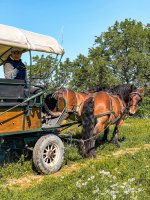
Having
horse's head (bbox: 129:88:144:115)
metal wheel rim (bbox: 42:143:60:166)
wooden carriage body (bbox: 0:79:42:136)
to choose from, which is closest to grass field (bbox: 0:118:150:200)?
metal wheel rim (bbox: 42:143:60:166)

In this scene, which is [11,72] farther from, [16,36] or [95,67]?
[95,67]

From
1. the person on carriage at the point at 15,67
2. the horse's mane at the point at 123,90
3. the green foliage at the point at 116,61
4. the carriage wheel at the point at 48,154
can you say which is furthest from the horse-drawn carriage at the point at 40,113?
the green foliage at the point at 116,61

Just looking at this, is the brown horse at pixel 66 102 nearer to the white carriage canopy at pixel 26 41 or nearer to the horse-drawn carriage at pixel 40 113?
the horse-drawn carriage at pixel 40 113

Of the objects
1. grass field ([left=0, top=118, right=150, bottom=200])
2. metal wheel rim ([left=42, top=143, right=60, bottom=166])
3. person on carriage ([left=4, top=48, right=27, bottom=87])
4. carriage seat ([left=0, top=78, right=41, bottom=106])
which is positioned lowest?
grass field ([left=0, top=118, right=150, bottom=200])

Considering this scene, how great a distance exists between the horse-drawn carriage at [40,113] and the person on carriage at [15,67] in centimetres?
27

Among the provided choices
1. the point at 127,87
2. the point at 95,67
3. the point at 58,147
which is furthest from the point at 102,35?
the point at 58,147

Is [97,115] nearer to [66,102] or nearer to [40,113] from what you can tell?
[66,102]

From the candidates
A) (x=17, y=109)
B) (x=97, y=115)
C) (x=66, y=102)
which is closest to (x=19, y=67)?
(x=17, y=109)

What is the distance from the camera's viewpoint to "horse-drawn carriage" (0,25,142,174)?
28.3 feet

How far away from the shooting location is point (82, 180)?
7.80 metres

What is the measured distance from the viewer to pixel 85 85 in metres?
46.8

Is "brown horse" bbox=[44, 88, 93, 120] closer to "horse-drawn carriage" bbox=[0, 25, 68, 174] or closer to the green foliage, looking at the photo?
"horse-drawn carriage" bbox=[0, 25, 68, 174]

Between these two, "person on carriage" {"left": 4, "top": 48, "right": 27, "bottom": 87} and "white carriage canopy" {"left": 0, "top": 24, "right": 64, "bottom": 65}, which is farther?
"person on carriage" {"left": 4, "top": 48, "right": 27, "bottom": 87}

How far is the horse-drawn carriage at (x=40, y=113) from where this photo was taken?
339 inches
